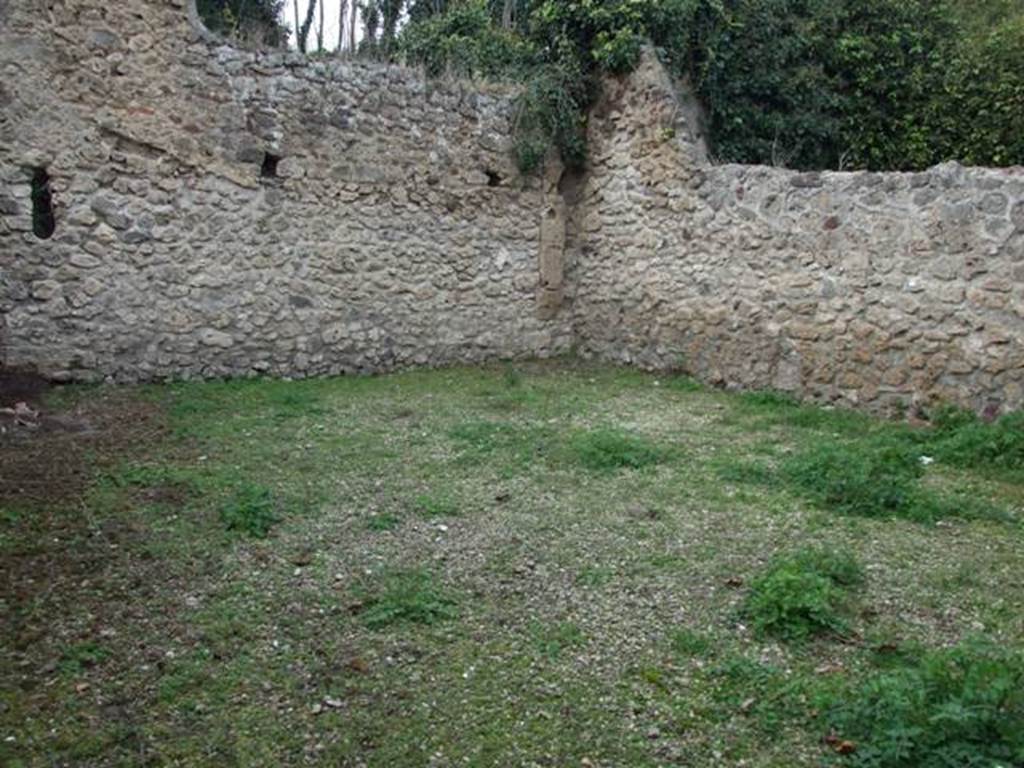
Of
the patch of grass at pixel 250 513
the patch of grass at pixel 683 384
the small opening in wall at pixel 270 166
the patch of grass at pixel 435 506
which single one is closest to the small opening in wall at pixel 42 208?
the small opening in wall at pixel 270 166

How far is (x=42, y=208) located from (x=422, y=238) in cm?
383

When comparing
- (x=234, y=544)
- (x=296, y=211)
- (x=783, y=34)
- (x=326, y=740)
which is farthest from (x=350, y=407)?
(x=783, y=34)

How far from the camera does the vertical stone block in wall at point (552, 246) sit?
1139 centimetres

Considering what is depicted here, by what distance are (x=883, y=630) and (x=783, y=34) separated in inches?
371

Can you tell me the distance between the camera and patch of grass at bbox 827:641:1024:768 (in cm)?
306

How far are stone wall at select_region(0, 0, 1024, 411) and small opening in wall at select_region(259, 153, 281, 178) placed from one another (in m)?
0.03

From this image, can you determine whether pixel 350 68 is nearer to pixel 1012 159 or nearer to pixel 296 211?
pixel 296 211

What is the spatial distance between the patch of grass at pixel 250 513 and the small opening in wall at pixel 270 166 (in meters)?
4.74

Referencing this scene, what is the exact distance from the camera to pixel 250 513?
5391 millimetres

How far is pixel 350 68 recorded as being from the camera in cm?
992

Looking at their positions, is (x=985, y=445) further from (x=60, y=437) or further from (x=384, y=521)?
(x=60, y=437)

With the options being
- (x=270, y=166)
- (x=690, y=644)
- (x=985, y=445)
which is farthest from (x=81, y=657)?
(x=270, y=166)

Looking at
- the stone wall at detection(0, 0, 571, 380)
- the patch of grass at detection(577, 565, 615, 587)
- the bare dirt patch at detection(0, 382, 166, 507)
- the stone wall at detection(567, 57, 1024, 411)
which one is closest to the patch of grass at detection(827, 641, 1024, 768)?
the patch of grass at detection(577, 565, 615, 587)

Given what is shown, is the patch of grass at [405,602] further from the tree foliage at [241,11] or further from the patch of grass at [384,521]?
the tree foliage at [241,11]
